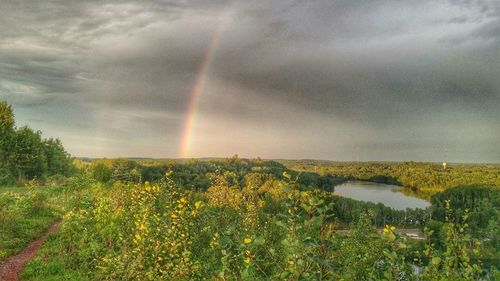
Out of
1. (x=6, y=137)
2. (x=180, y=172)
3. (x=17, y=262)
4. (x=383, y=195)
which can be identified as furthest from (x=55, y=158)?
Answer: (x=383, y=195)

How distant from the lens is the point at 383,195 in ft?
556

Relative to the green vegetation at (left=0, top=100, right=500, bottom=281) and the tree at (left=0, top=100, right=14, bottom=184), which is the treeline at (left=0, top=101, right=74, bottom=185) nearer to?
the tree at (left=0, top=100, right=14, bottom=184)

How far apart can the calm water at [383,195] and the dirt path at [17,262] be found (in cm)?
12539

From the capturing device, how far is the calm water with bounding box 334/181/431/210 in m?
147

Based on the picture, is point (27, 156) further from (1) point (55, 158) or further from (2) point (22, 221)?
(2) point (22, 221)

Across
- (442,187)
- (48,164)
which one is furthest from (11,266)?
(442,187)

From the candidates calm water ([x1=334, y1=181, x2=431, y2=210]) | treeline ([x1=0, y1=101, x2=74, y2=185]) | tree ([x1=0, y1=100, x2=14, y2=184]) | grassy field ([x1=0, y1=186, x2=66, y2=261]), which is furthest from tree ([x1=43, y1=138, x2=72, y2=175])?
calm water ([x1=334, y1=181, x2=431, y2=210])

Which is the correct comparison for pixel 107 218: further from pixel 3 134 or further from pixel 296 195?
pixel 3 134

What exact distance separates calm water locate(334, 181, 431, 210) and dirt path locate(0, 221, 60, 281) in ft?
411

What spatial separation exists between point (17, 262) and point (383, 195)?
170179 millimetres

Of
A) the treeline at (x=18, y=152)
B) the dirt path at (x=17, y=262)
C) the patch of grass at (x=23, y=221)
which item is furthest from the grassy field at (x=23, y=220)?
the treeline at (x=18, y=152)

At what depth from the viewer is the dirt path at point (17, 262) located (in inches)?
415

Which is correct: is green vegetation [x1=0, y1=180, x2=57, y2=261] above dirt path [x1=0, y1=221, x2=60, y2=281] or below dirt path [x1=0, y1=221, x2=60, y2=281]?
above

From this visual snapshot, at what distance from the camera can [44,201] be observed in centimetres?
2008
